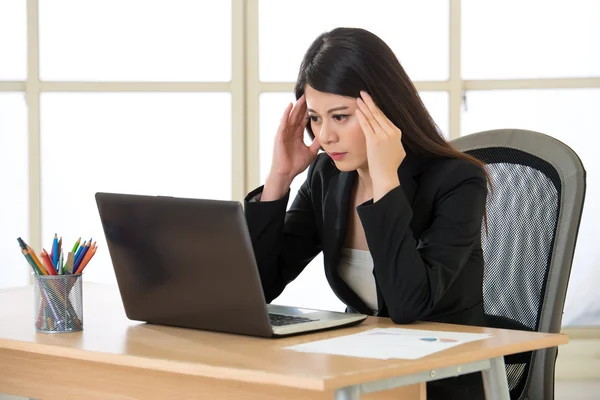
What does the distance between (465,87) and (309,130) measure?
1.73m

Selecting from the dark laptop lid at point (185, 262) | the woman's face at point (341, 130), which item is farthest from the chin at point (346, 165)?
the dark laptop lid at point (185, 262)

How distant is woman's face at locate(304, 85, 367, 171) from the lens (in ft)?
6.14

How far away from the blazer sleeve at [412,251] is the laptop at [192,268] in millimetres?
88

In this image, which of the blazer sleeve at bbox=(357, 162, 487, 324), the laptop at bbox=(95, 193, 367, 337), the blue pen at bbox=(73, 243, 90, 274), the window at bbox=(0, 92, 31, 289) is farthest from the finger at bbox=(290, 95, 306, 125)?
the window at bbox=(0, 92, 31, 289)

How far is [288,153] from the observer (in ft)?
7.02

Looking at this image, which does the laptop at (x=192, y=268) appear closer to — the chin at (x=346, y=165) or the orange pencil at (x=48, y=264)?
the orange pencil at (x=48, y=264)

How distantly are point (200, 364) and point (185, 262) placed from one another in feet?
0.98

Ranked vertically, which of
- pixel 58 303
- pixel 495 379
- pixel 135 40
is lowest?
pixel 495 379

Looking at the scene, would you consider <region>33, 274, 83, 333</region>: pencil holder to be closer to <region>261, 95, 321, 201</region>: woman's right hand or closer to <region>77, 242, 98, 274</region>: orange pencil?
<region>77, 242, 98, 274</region>: orange pencil

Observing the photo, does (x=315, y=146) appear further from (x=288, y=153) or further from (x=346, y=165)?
(x=346, y=165)

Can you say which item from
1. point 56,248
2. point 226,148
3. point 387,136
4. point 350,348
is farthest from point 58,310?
point 226,148

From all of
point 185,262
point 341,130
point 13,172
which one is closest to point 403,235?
point 341,130

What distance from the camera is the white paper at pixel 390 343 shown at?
4.42 feet

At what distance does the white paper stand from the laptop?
10cm
